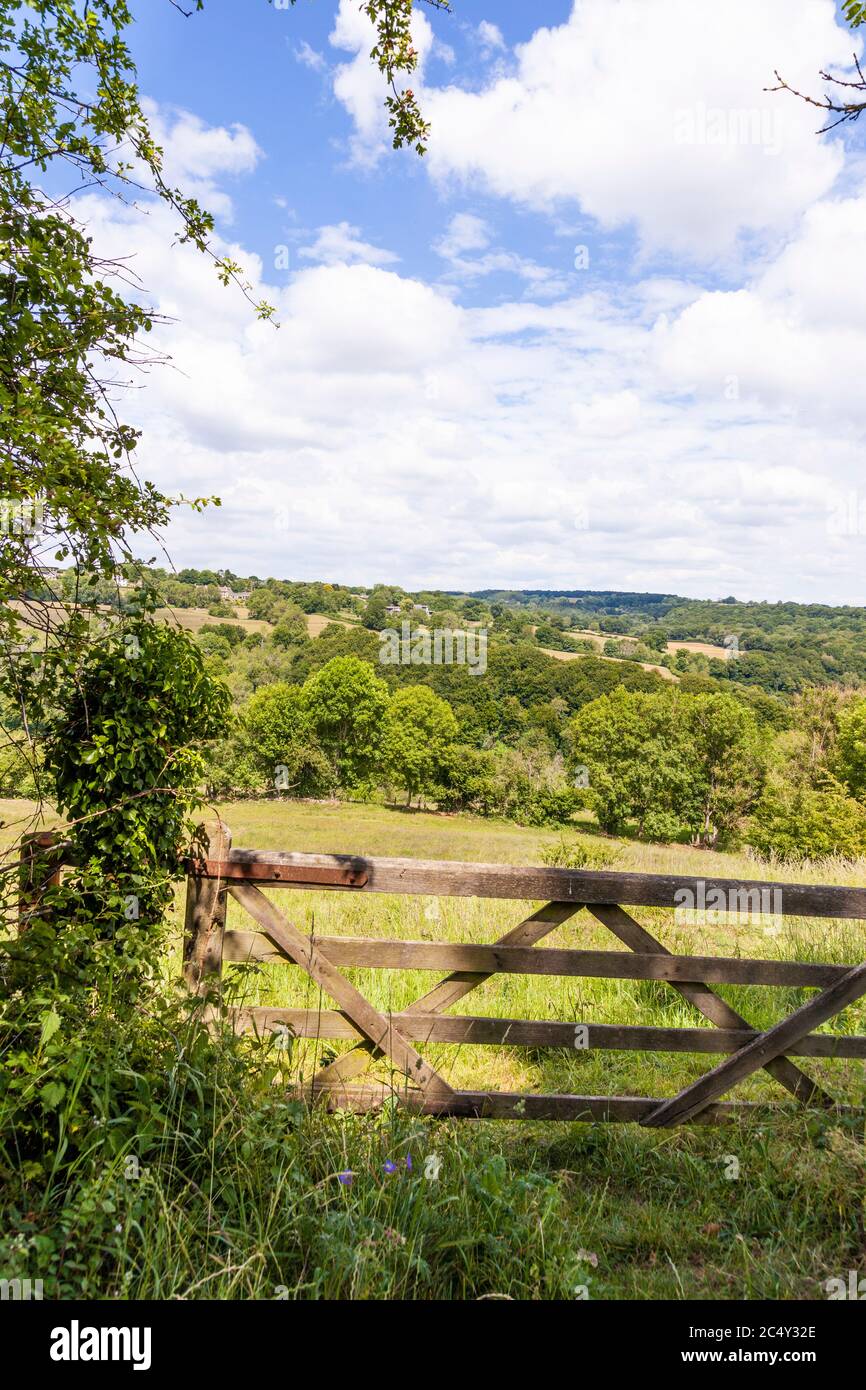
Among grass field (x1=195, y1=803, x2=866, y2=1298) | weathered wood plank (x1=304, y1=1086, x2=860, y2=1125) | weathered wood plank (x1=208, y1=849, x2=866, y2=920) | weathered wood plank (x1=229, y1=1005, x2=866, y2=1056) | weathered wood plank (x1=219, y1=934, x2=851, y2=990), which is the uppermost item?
weathered wood plank (x1=208, y1=849, x2=866, y2=920)

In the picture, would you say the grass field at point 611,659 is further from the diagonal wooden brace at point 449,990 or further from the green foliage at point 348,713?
the diagonal wooden brace at point 449,990

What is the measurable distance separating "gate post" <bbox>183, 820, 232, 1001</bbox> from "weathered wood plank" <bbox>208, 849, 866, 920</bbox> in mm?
213

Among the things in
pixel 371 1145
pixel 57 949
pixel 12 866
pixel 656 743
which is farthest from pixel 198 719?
pixel 656 743

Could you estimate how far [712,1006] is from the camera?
3.82 meters

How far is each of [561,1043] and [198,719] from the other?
2.71 metres

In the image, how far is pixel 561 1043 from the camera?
12.3 ft

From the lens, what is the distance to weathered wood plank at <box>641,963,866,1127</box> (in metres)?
3.75

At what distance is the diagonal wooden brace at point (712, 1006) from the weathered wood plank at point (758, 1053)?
11 cm

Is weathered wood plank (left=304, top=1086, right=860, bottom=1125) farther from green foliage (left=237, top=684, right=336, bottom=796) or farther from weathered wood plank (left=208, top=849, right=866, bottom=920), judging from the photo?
green foliage (left=237, top=684, right=336, bottom=796)

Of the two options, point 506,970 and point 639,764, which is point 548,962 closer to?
point 506,970

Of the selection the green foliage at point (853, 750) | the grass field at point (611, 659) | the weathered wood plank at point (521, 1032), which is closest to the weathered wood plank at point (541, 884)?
the weathered wood plank at point (521, 1032)

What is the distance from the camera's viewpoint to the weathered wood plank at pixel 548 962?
12.2 ft

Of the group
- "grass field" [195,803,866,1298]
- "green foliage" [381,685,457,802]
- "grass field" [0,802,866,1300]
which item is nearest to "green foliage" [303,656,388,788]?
"green foliage" [381,685,457,802]

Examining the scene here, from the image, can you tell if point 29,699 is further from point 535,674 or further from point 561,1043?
point 535,674
